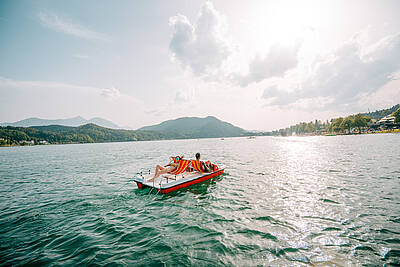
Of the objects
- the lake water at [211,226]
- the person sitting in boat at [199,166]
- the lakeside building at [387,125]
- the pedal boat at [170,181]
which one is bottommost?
the lake water at [211,226]

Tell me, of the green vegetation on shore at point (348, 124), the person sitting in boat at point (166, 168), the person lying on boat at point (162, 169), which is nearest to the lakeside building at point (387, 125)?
the green vegetation on shore at point (348, 124)

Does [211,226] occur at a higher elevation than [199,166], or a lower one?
lower

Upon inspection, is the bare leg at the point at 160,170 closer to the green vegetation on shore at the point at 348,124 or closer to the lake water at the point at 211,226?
the lake water at the point at 211,226

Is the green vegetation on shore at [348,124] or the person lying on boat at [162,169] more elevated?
the green vegetation on shore at [348,124]

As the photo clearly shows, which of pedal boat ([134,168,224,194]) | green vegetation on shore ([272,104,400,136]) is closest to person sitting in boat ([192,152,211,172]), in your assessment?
pedal boat ([134,168,224,194])

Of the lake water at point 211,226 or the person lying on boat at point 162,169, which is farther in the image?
the person lying on boat at point 162,169

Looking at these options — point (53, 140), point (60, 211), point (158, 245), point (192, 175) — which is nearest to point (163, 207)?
point (158, 245)

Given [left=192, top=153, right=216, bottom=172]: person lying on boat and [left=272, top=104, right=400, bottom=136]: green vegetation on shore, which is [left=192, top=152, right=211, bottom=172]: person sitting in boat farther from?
[left=272, top=104, right=400, bottom=136]: green vegetation on shore

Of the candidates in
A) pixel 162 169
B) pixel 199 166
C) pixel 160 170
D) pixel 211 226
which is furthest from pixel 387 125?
pixel 211 226

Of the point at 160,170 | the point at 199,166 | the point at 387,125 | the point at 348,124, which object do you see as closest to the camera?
the point at 160,170

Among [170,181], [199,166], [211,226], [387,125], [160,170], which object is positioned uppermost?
[387,125]

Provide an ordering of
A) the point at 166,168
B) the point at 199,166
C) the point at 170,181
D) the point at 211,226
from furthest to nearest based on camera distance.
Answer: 1. the point at 199,166
2. the point at 166,168
3. the point at 170,181
4. the point at 211,226

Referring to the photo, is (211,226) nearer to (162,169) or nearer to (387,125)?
(162,169)

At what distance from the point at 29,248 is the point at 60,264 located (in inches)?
88.0
